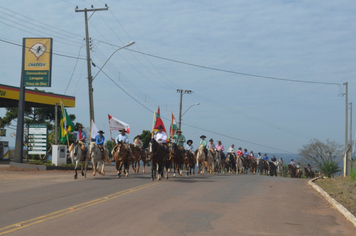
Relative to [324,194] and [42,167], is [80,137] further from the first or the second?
[324,194]

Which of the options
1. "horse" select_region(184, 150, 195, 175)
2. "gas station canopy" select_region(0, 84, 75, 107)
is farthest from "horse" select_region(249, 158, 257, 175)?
"gas station canopy" select_region(0, 84, 75, 107)

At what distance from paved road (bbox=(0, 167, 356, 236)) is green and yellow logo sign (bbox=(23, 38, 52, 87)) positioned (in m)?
14.2

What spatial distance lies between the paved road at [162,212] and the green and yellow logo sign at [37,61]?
14.2 m

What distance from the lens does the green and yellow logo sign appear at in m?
29.9

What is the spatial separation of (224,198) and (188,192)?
1883 millimetres

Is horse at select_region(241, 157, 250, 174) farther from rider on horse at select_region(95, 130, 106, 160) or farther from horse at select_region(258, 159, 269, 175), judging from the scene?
rider on horse at select_region(95, 130, 106, 160)

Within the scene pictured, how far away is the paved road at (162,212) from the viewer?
368 inches

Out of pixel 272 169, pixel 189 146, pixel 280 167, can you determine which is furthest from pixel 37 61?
pixel 280 167

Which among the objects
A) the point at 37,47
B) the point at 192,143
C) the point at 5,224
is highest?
the point at 37,47

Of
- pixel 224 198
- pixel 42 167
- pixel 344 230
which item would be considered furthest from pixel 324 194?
pixel 42 167

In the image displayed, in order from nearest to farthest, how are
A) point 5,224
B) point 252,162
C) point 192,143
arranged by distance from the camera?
point 5,224 < point 192,143 < point 252,162

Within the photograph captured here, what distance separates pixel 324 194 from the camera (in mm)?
16672

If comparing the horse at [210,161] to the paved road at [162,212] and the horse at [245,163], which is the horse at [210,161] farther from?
the paved road at [162,212]

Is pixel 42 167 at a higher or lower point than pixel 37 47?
lower
